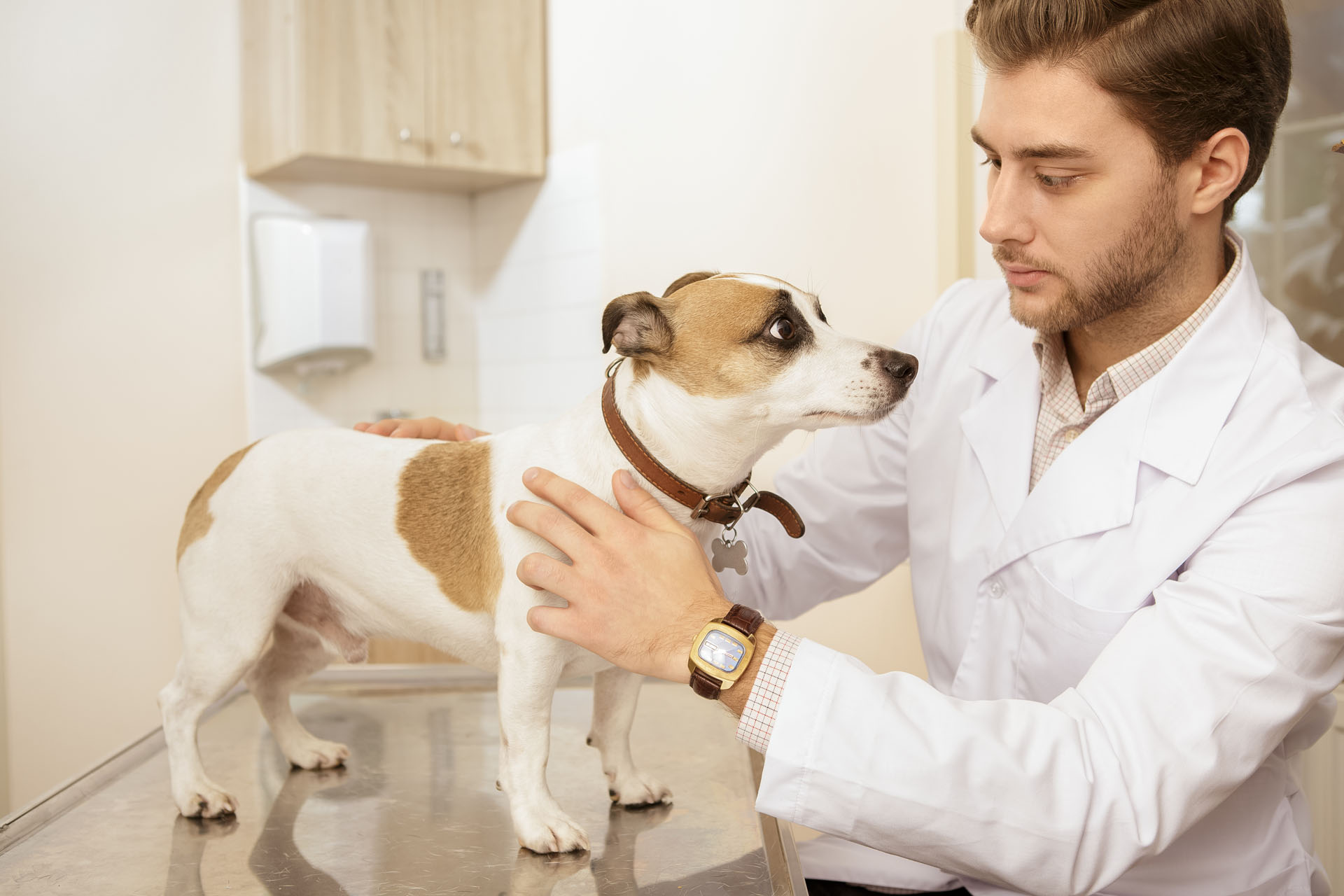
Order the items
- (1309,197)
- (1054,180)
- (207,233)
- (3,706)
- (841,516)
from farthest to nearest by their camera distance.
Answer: (207,233)
(3,706)
(1309,197)
(841,516)
(1054,180)

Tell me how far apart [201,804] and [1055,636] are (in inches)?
38.9

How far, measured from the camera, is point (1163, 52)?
1.15 m

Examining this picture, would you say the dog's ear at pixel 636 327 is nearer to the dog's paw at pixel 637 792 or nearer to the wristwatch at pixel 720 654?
the wristwatch at pixel 720 654

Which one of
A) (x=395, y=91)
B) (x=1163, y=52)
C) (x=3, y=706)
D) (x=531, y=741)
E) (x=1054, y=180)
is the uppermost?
(x=395, y=91)

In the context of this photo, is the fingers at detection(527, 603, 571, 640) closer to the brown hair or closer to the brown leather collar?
the brown leather collar

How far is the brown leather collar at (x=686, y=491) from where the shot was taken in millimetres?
1110

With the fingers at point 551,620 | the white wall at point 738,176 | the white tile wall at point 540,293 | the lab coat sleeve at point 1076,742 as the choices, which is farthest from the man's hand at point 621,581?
the white tile wall at point 540,293

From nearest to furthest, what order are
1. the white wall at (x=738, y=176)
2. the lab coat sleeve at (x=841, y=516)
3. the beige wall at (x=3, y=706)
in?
1. the lab coat sleeve at (x=841, y=516)
2. the white wall at (x=738, y=176)
3. the beige wall at (x=3, y=706)

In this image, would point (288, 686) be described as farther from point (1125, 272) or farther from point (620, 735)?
point (1125, 272)

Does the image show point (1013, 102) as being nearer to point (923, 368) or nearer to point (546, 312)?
point (923, 368)

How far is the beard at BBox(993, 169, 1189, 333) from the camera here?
3.92 ft

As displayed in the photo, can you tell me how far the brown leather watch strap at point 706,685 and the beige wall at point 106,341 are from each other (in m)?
2.78

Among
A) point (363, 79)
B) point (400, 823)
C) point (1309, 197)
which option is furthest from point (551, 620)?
point (363, 79)

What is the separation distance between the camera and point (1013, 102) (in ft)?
3.84
